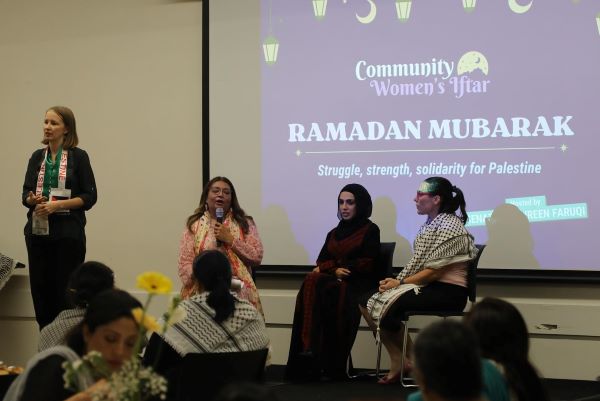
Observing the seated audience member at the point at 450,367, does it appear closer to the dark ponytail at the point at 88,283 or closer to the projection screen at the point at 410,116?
the dark ponytail at the point at 88,283

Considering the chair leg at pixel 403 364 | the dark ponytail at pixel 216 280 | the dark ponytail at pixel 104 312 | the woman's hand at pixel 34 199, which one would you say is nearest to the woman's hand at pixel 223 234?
the woman's hand at pixel 34 199

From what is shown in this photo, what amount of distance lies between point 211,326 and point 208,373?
40cm

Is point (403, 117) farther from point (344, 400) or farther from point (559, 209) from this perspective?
point (344, 400)

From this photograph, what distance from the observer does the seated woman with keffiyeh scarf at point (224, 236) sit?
4.72m

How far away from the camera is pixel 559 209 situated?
4992 mm

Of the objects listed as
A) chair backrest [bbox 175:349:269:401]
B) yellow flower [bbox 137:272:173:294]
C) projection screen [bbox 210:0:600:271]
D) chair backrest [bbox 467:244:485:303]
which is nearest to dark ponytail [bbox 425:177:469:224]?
chair backrest [bbox 467:244:485:303]

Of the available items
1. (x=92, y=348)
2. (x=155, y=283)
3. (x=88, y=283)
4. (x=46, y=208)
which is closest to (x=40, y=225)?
(x=46, y=208)

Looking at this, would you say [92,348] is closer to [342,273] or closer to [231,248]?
[231,248]

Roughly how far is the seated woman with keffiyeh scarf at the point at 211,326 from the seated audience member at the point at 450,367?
1.58m

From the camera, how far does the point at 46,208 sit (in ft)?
14.4

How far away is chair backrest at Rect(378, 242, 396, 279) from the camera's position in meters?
5.00

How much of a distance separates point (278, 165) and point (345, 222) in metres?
0.76

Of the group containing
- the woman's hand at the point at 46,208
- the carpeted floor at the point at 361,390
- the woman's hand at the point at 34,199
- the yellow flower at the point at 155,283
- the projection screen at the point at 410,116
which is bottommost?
the carpeted floor at the point at 361,390

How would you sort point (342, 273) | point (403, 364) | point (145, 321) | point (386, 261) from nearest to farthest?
point (145, 321) < point (403, 364) < point (342, 273) < point (386, 261)
